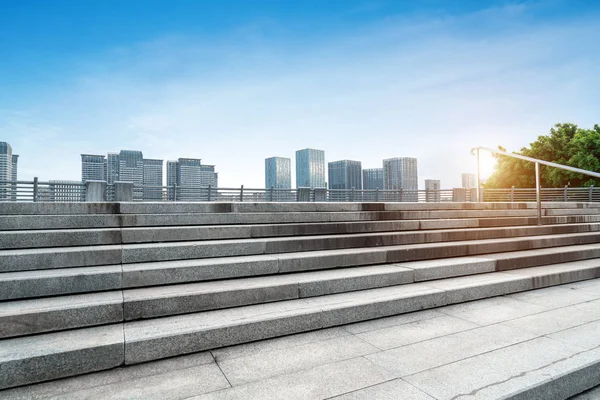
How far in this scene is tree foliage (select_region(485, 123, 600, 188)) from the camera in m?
33.0

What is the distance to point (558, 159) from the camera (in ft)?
120

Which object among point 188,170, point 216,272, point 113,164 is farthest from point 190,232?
point 113,164

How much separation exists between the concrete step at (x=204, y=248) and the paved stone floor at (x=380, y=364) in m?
1.77

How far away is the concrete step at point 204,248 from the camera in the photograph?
419cm

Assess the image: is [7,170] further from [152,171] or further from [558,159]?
[558,159]

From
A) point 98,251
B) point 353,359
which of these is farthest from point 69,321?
point 353,359

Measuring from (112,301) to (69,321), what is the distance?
A: 37 cm

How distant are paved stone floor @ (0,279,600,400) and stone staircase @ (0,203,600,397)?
7.0 inches

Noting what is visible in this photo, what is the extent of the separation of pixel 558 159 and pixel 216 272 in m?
41.9

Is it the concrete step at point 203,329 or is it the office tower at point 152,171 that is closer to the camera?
the concrete step at point 203,329

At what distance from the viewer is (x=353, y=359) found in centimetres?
320

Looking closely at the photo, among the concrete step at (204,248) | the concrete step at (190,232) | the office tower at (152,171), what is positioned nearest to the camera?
the concrete step at (204,248)

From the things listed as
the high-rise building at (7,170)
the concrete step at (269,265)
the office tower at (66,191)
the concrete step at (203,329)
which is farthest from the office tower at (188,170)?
the concrete step at (203,329)

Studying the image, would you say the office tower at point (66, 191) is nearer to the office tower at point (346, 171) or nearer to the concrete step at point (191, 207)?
the concrete step at point (191, 207)
